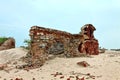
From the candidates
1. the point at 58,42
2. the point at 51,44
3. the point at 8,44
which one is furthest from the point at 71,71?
the point at 8,44

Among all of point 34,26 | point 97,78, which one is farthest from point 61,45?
point 97,78

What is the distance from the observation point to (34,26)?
18859 millimetres

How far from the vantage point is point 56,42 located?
1958 centimetres

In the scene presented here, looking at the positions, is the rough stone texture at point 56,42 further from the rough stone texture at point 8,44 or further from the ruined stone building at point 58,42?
the rough stone texture at point 8,44

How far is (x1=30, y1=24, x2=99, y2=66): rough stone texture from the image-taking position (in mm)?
18938

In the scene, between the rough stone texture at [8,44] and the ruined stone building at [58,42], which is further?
the rough stone texture at [8,44]

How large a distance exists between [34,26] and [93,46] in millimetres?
5201

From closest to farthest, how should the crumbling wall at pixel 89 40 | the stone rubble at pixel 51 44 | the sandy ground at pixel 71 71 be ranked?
the sandy ground at pixel 71 71 → the stone rubble at pixel 51 44 → the crumbling wall at pixel 89 40

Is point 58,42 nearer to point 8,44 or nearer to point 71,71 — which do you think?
point 71,71

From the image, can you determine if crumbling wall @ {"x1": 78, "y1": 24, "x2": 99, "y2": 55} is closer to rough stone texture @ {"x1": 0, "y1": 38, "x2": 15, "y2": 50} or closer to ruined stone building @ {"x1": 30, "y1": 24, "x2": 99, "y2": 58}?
ruined stone building @ {"x1": 30, "y1": 24, "x2": 99, "y2": 58}

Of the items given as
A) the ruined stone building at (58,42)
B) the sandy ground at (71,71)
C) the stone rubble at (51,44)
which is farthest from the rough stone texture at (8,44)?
the sandy ground at (71,71)

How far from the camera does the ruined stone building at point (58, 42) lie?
19.0 m

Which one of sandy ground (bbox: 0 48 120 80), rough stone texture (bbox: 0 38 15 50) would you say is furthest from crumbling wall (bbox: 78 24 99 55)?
rough stone texture (bbox: 0 38 15 50)

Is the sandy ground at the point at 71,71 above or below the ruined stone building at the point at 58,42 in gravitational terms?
below
